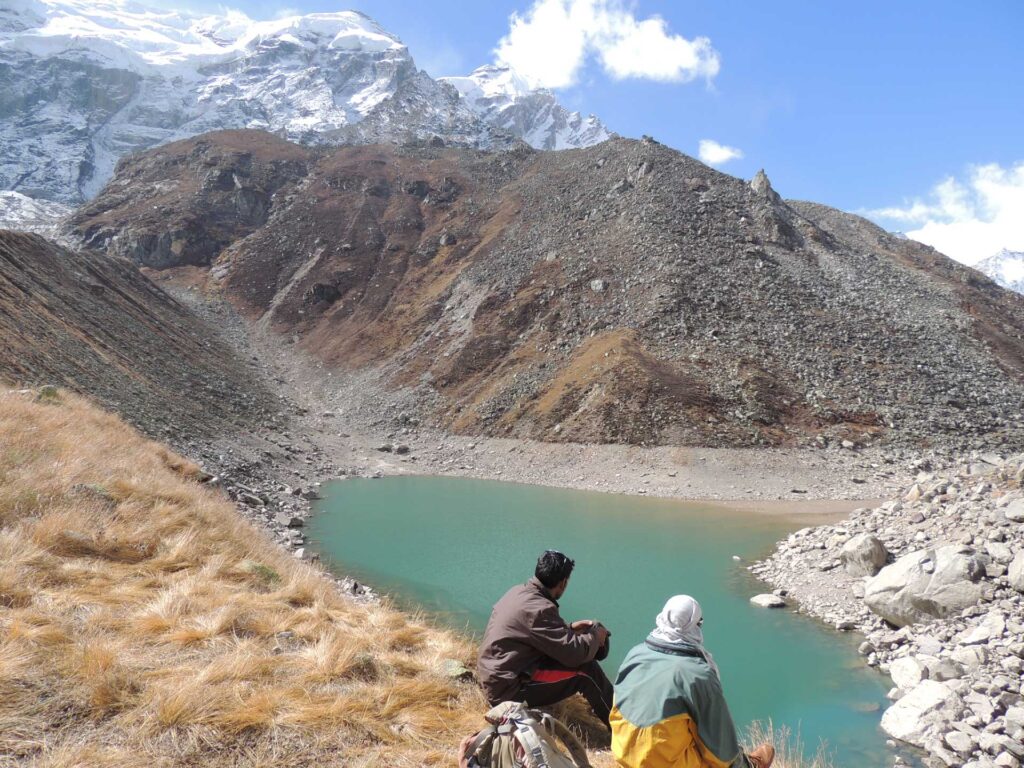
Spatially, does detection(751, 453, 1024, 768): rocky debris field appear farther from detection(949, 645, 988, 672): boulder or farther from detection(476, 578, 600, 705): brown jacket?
detection(476, 578, 600, 705): brown jacket

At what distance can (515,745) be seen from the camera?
414 centimetres

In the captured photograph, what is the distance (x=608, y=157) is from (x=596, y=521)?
191 ft

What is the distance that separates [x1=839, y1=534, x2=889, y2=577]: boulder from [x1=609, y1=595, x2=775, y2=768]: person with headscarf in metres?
12.6

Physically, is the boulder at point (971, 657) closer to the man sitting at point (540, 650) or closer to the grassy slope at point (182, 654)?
the grassy slope at point (182, 654)

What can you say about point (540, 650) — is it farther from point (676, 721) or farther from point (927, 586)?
point (927, 586)

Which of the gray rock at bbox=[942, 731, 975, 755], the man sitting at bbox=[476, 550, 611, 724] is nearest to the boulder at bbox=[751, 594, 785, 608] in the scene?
the gray rock at bbox=[942, 731, 975, 755]

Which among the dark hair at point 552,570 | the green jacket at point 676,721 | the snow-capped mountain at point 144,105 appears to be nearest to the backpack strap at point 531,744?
the green jacket at point 676,721

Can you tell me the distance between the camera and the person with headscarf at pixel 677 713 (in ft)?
13.6

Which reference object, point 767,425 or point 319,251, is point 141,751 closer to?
point 767,425

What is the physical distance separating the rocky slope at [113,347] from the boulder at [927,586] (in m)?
25.9

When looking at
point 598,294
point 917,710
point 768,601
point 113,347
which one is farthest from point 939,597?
point 113,347

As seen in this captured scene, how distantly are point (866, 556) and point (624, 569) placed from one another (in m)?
6.70

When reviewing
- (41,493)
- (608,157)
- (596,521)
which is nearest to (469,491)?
(596,521)

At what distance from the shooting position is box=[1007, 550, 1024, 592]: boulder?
11.4m
